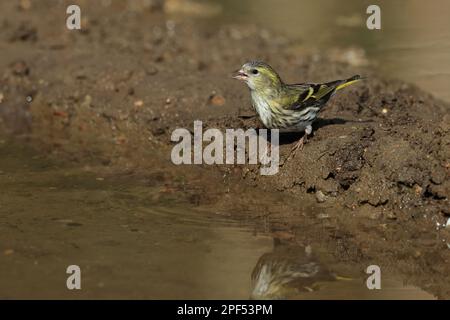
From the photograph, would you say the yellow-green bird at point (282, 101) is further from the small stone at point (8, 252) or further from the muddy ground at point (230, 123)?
the small stone at point (8, 252)

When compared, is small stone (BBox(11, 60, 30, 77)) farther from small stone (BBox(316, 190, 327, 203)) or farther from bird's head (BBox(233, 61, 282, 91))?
small stone (BBox(316, 190, 327, 203))

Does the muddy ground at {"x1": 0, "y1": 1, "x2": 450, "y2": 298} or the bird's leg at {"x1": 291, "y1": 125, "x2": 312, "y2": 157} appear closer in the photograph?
the muddy ground at {"x1": 0, "y1": 1, "x2": 450, "y2": 298}

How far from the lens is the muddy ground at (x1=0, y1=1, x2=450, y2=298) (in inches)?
284

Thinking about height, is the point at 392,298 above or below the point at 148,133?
below

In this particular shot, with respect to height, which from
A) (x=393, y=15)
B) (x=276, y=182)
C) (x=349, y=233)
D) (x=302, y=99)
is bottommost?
(x=349, y=233)

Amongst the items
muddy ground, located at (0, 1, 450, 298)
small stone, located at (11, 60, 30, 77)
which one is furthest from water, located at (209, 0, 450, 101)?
small stone, located at (11, 60, 30, 77)

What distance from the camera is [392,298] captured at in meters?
5.86

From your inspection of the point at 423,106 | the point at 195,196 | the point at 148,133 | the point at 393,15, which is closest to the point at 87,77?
the point at 148,133

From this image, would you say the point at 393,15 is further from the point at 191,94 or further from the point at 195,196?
the point at 195,196

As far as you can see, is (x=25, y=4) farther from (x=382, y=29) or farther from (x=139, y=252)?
(x=139, y=252)

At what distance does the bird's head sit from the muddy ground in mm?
598

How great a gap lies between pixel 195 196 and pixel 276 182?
781 mm

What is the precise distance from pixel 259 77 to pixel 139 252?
2.40 meters

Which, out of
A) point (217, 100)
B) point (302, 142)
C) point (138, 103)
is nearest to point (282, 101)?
point (302, 142)
